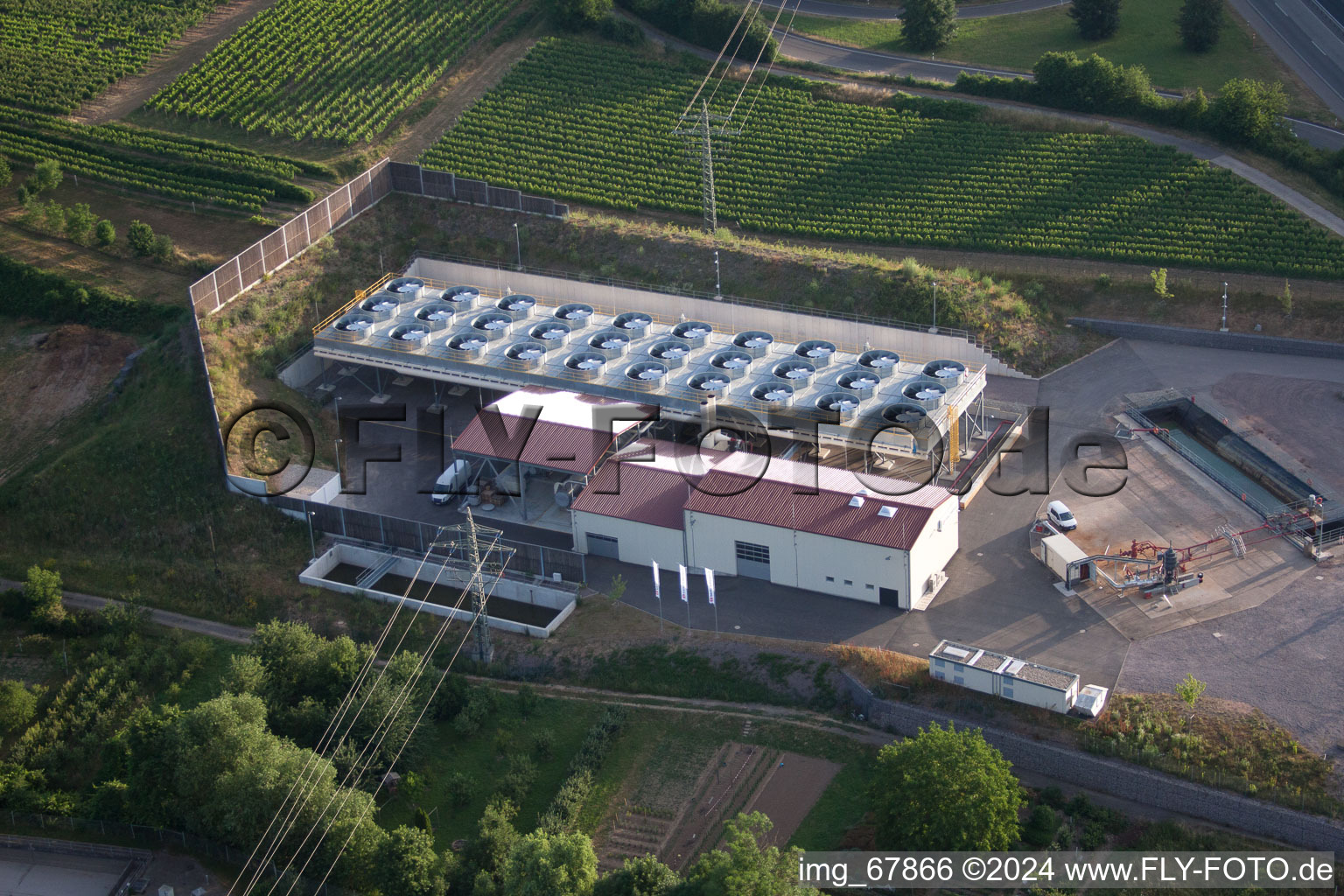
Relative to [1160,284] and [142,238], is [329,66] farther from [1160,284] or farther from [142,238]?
[1160,284]

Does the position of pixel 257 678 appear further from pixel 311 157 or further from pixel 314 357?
pixel 311 157

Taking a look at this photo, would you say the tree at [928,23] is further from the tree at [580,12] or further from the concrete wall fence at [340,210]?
the concrete wall fence at [340,210]

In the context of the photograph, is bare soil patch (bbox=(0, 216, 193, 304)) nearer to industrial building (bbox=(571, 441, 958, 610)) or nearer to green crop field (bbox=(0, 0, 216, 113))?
green crop field (bbox=(0, 0, 216, 113))

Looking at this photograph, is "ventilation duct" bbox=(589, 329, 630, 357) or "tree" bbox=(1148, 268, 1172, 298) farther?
"tree" bbox=(1148, 268, 1172, 298)

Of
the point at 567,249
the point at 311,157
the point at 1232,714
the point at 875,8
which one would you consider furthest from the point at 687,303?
the point at 875,8

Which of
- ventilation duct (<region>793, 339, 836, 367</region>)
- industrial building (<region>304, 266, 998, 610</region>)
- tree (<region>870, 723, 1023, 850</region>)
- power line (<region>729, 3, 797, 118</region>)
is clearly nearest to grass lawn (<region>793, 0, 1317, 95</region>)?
power line (<region>729, 3, 797, 118</region>)

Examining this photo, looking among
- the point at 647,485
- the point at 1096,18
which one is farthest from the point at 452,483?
the point at 1096,18
